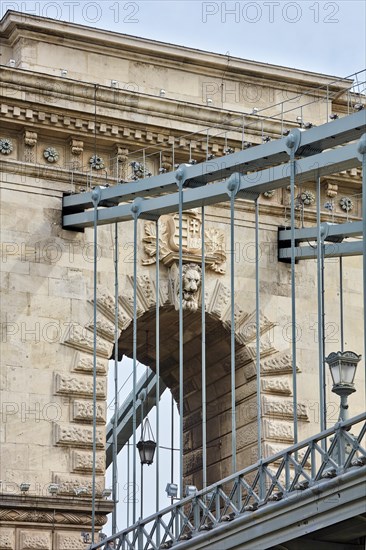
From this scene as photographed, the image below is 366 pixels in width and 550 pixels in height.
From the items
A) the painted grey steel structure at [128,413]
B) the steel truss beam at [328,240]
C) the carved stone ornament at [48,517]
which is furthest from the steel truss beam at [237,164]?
the painted grey steel structure at [128,413]

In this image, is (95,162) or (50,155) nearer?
(50,155)

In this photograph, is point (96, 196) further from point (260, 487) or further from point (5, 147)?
point (260, 487)

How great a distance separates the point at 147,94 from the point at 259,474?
380 inches

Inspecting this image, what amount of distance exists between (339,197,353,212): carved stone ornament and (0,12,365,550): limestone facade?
0.08 ft

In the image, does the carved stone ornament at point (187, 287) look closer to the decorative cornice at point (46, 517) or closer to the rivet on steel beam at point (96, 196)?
the rivet on steel beam at point (96, 196)

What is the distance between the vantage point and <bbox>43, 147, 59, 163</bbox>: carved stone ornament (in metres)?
32.3

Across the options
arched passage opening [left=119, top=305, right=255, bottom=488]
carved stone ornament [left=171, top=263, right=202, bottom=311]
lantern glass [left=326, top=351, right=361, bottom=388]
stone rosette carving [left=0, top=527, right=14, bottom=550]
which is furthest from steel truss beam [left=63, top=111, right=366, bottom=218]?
stone rosette carving [left=0, top=527, right=14, bottom=550]

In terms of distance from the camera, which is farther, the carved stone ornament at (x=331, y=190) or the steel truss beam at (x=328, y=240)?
the carved stone ornament at (x=331, y=190)

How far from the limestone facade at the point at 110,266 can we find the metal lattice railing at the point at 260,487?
174 cm

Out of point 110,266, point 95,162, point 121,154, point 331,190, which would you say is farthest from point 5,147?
point 331,190

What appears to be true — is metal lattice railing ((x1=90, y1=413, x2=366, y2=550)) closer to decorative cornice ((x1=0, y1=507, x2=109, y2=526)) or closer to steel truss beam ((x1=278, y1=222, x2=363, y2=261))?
decorative cornice ((x1=0, y1=507, x2=109, y2=526))

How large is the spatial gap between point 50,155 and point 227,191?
11.8ft

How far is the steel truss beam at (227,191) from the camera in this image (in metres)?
27.6

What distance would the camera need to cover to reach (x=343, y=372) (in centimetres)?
2475
